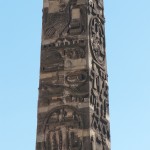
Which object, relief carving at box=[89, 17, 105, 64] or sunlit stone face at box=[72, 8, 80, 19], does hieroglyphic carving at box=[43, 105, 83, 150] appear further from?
sunlit stone face at box=[72, 8, 80, 19]

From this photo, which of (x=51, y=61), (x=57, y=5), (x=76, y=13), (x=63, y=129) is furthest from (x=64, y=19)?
(x=63, y=129)

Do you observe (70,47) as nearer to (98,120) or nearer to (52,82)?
(52,82)

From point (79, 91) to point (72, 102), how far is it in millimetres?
304

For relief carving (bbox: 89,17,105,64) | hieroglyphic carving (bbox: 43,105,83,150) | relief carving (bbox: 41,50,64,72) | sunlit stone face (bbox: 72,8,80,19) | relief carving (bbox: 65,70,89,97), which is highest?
sunlit stone face (bbox: 72,8,80,19)

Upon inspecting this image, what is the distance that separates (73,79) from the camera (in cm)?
1449

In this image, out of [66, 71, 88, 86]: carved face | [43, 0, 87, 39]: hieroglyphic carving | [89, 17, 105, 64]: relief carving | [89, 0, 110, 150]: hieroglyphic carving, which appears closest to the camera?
[89, 0, 110, 150]: hieroglyphic carving

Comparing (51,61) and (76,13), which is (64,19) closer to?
(76,13)

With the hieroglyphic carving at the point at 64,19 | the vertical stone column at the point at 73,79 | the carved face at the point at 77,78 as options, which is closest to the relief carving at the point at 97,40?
the vertical stone column at the point at 73,79

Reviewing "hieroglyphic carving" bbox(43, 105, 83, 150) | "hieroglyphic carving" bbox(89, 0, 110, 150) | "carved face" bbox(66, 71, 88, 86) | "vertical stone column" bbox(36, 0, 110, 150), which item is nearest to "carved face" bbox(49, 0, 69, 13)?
"vertical stone column" bbox(36, 0, 110, 150)

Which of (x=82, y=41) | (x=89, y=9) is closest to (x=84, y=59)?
(x=82, y=41)

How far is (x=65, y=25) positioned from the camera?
15242 mm

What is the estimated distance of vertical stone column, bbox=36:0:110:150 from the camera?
1393cm

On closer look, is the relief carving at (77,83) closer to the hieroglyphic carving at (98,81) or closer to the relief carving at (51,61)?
the hieroglyphic carving at (98,81)

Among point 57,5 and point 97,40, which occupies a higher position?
point 57,5
